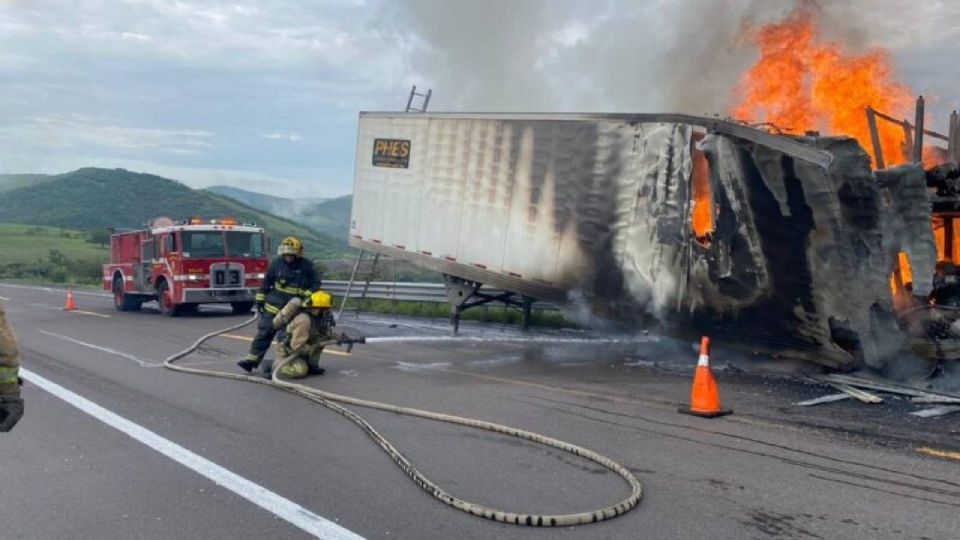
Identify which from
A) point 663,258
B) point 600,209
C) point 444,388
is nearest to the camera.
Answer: point 444,388

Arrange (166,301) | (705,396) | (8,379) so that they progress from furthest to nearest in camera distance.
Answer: (166,301) → (705,396) → (8,379)

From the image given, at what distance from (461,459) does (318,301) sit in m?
4.27

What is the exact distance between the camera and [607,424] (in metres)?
7.05

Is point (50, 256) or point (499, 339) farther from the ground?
point (499, 339)

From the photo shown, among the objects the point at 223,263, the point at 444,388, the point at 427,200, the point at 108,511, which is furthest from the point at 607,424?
the point at 223,263

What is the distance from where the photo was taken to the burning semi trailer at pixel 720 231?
876cm

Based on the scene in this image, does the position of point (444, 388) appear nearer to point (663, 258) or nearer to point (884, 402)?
point (663, 258)

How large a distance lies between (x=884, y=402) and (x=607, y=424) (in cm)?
296

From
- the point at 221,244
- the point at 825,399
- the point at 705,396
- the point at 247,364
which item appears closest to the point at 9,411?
the point at 705,396

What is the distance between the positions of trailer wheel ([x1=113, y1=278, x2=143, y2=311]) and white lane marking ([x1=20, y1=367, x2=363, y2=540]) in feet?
47.0

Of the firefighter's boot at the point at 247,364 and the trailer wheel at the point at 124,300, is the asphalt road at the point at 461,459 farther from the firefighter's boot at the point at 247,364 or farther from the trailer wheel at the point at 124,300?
the trailer wheel at the point at 124,300

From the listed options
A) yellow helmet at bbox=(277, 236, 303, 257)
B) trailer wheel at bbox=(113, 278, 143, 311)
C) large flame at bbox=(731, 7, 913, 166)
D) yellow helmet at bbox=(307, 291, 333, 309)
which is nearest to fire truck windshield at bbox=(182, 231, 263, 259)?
trailer wheel at bbox=(113, 278, 143, 311)

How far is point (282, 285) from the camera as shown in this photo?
970cm

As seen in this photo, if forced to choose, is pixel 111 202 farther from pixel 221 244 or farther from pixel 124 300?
pixel 221 244
